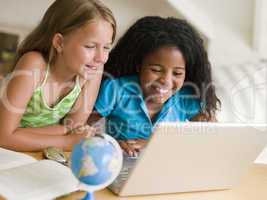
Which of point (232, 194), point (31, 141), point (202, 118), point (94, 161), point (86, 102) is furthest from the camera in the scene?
point (202, 118)

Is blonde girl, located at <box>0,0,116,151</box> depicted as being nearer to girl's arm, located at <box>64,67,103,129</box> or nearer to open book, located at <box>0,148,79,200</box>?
girl's arm, located at <box>64,67,103,129</box>

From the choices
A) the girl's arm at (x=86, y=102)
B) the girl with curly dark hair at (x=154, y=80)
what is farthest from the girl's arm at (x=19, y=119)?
the girl with curly dark hair at (x=154, y=80)

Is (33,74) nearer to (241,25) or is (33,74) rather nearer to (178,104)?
(178,104)

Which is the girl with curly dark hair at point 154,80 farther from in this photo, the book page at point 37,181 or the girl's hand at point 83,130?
the book page at point 37,181

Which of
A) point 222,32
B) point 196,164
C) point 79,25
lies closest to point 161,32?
point 79,25

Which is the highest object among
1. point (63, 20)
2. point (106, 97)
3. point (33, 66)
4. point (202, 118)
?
point (63, 20)

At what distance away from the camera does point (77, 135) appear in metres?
1.10

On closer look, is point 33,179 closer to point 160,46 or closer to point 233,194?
point 233,194

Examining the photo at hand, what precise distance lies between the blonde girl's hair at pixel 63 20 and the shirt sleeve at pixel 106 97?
15 centimetres

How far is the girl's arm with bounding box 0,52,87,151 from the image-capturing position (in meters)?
1.02

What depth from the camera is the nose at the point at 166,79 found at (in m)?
1.16

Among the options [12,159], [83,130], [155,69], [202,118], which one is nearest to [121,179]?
[12,159]

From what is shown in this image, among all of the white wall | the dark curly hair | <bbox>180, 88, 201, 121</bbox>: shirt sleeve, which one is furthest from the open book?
the white wall

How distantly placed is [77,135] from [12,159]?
25 cm
